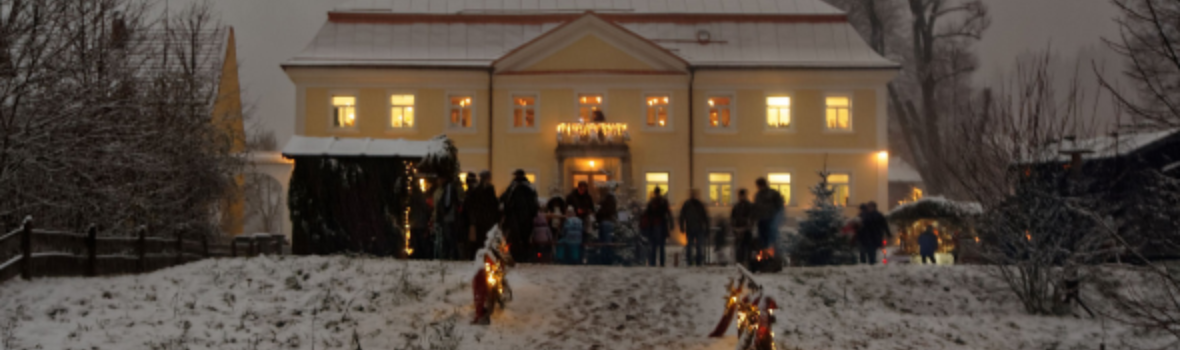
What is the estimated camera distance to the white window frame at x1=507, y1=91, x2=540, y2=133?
38906 mm

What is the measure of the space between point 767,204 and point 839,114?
20.5m

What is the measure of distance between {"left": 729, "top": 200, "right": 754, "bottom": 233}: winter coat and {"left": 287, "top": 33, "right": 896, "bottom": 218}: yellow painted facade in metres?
18.0

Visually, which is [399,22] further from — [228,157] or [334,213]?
[334,213]

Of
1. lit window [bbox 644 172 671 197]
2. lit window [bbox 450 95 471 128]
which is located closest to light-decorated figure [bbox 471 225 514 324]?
lit window [bbox 644 172 671 197]

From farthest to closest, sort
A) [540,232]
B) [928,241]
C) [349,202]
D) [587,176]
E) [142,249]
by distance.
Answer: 1. [587,176]
2. [928,241]
3. [349,202]
4. [540,232]
5. [142,249]

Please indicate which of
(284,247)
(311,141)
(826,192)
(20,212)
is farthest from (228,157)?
(826,192)

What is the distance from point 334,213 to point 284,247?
10.2m

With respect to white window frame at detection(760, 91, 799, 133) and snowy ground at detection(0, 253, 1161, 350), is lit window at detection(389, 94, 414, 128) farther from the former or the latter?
snowy ground at detection(0, 253, 1161, 350)

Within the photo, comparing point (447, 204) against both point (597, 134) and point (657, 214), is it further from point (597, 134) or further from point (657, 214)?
point (597, 134)

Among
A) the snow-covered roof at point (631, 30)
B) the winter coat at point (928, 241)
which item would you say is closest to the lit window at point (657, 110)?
the snow-covered roof at point (631, 30)

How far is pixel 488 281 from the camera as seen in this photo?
41.7ft

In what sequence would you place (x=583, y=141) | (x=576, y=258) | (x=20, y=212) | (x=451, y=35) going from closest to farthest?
(x=20, y=212) < (x=576, y=258) < (x=583, y=141) < (x=451, y=35)

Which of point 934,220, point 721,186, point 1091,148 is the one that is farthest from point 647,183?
point 1091,148

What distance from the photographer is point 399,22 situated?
41.0 metres
